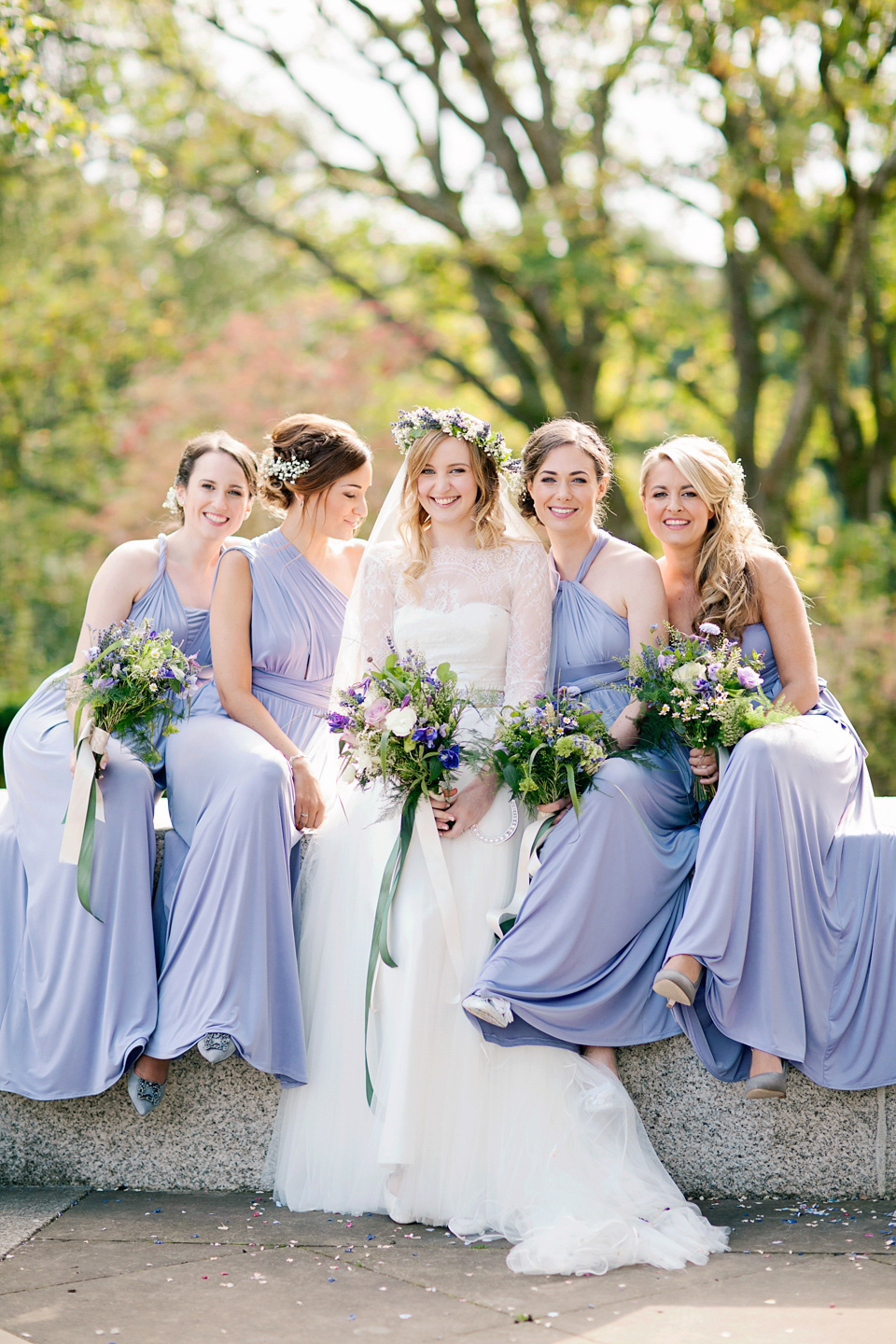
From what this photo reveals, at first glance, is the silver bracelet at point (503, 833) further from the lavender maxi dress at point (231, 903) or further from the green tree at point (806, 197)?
the green tree at point (806, 197)

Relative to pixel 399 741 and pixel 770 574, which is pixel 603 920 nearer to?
pixel 399 741

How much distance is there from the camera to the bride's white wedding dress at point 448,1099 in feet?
11.9

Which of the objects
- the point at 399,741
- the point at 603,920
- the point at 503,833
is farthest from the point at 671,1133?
the point at 399,741

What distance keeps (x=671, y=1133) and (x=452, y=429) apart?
99.5 inches

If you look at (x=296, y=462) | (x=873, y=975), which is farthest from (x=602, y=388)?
(x=873, y=975)

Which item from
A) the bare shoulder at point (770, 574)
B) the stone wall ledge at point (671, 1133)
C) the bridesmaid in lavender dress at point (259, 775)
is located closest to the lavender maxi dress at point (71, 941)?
the bridesmaid in lavender dress at point (259, 775)

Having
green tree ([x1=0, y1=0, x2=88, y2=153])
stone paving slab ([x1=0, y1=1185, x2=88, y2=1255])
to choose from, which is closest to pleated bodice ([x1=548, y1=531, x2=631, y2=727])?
stone paving slab ([x1=0, y1=1185, x2=88, y2=1255])

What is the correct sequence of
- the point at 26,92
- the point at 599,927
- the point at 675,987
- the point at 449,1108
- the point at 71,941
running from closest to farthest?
the point at 675,987 < the point at 449,1108 < the point at 599,927 < the point at 71,941 < the point at 26,92

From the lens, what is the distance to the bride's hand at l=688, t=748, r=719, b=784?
426 centimetres

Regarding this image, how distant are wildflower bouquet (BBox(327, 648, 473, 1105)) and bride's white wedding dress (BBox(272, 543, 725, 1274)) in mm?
50

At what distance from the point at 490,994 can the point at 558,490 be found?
6.05 feet

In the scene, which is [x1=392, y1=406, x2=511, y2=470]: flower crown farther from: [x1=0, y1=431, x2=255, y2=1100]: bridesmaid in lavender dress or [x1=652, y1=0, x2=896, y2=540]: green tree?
[x1=652, y1=0, x2=896, y2=540]: green tree

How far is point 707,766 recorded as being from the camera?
14.0ft

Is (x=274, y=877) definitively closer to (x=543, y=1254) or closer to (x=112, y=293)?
(x=543, y=1254)
